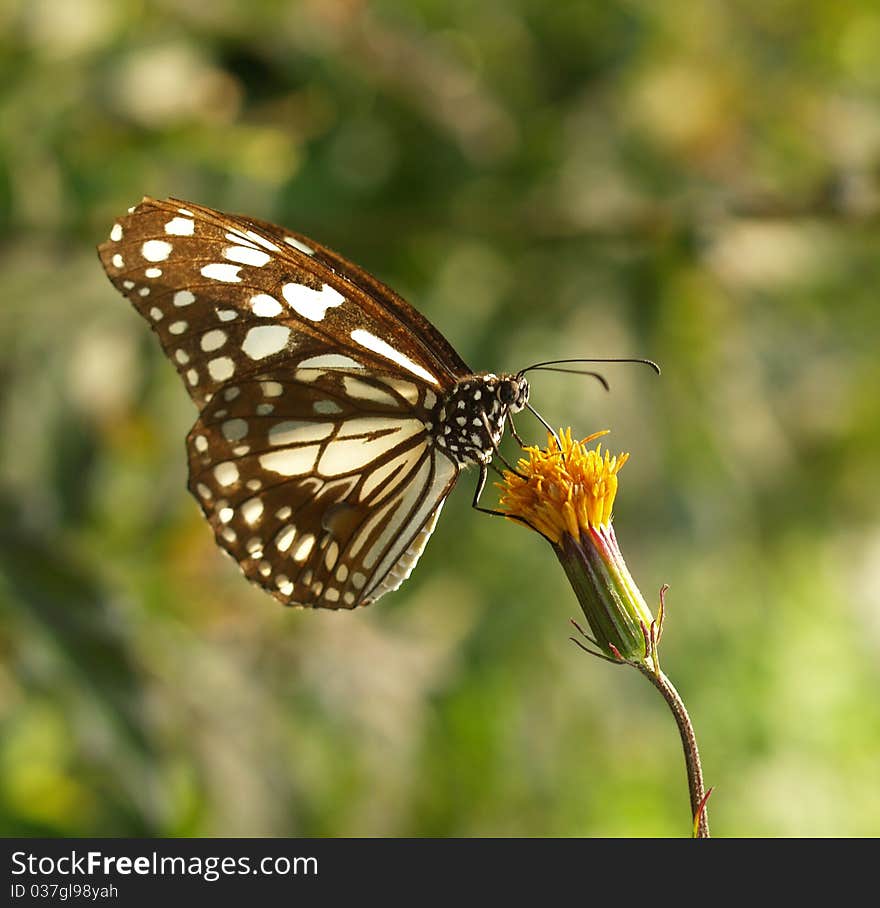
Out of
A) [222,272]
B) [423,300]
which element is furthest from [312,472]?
[423,300]

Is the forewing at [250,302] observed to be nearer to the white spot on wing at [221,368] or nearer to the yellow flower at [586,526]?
the white spot on wing at [221,368]

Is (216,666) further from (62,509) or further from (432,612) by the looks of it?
(432,612)

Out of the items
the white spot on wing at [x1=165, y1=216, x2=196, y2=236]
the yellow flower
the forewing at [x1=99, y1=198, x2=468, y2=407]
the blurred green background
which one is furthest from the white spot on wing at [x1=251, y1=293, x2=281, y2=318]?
the blurred green background

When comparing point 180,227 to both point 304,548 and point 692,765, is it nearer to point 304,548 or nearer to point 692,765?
point 304,548

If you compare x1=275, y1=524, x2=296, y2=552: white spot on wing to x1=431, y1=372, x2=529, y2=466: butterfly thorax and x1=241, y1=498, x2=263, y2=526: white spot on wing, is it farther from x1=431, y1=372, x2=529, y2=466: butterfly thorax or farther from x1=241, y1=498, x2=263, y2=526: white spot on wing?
x1=431, y1=372, x2=529, y2=466: butterfly thorax

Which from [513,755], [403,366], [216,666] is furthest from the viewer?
[513,755]
